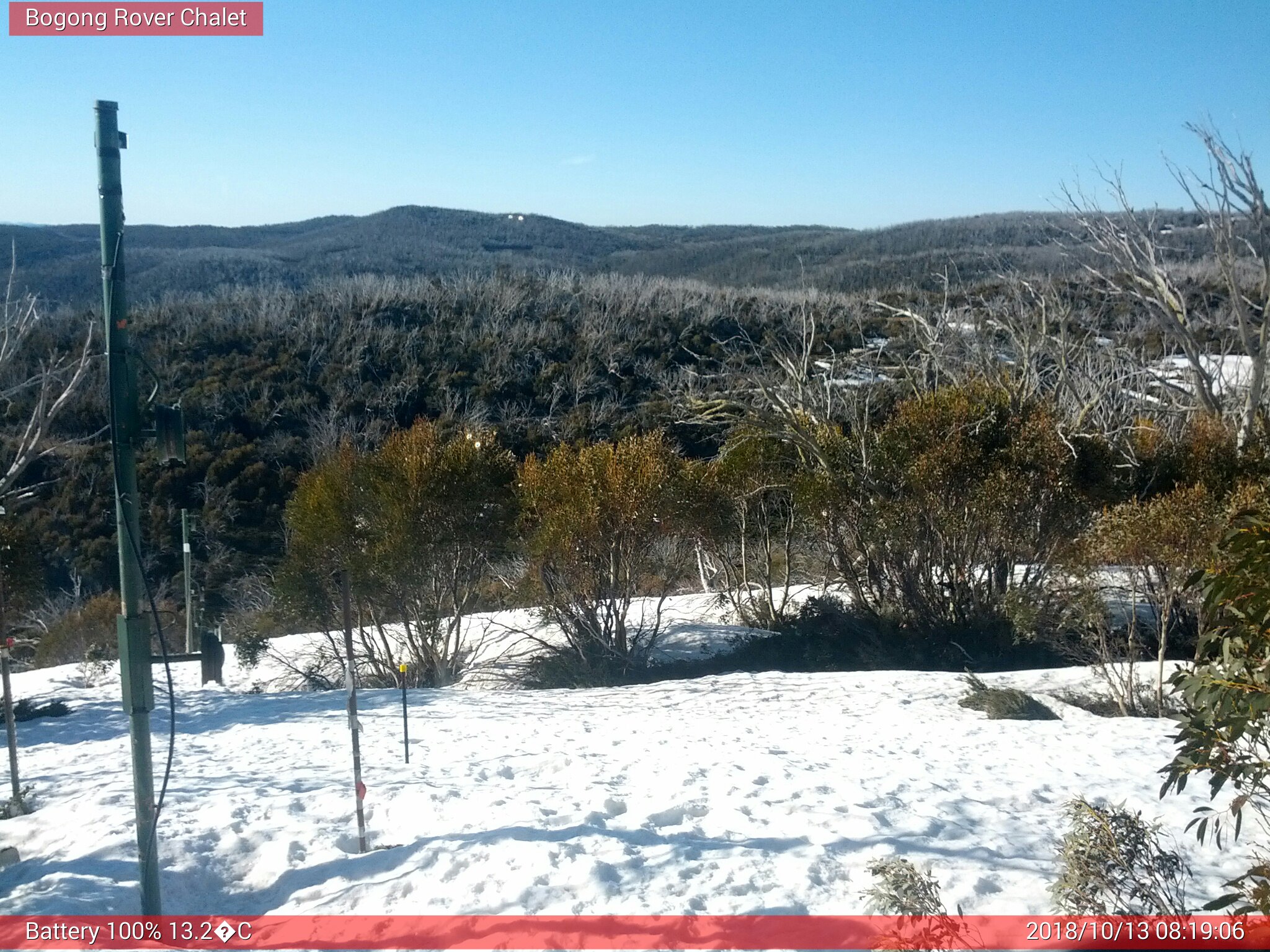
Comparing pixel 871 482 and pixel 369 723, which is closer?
pixel 369 723

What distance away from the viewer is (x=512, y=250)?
69.6 m

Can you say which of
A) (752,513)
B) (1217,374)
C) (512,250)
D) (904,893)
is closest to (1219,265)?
(1217,374)

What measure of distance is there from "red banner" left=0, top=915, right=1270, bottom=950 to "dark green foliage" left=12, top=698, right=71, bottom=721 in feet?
22.0

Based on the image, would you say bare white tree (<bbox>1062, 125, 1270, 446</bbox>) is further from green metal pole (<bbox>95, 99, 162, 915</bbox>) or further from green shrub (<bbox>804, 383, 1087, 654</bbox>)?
green metal pole (<bbox>95, 99, 162, 915</bbox>)

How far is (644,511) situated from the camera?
1255cm

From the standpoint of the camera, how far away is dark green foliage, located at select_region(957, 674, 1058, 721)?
900 centimetres

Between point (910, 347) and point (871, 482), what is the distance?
2322 cm

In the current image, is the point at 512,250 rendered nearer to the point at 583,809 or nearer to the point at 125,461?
the point at 583,809

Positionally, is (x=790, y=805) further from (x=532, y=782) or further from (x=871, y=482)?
(x=871, y=482)

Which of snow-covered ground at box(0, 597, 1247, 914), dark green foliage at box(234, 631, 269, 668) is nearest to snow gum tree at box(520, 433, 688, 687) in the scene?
snow-covered ground at box(0, 597, 1247, 914)

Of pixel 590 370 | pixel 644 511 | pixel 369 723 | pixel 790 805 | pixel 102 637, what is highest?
pixel 590 370

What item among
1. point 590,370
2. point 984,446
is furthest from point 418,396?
point 984,446

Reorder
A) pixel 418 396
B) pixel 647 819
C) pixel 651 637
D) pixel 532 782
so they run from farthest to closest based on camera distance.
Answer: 1. pixel 418 396
2. pixel 651 637
3. pixel 532 782
4. pixel 647 819

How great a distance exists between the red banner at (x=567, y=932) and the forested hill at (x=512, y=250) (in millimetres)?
35218
